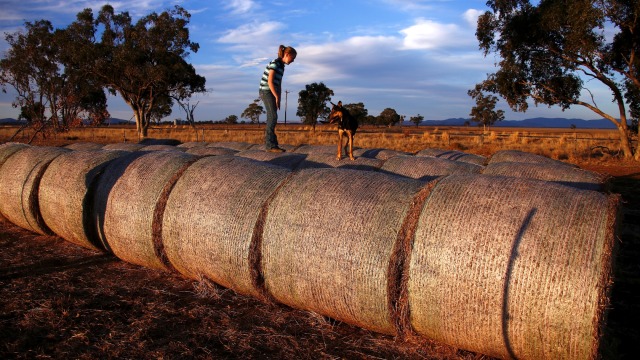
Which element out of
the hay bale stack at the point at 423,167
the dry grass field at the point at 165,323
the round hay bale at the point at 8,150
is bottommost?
the dry grass field at the point at 165,323

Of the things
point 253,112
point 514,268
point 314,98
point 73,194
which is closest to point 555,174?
point 514,268

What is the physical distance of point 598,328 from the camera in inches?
96.3

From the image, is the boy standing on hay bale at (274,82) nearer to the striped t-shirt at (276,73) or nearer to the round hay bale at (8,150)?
the striped t-shirt at (276,73)

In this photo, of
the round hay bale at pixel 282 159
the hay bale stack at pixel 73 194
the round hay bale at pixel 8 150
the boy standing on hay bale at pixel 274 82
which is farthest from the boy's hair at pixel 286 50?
the round hay bale at pixel 8 150

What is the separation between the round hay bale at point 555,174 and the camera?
220 inches

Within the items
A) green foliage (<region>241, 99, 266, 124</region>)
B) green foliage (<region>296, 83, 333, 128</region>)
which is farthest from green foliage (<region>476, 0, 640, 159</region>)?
green foliage (<region>241, 99, 266, 124</region>)

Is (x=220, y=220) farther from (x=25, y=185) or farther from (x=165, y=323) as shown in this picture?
(x=25, y=185)

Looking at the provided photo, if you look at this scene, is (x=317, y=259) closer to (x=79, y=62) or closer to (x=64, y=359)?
(x=64, y=359)

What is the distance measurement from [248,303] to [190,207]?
105 centimetres

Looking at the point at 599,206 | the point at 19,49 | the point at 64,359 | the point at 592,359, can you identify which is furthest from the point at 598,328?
the point at 19,49

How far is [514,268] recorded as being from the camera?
8.68ft

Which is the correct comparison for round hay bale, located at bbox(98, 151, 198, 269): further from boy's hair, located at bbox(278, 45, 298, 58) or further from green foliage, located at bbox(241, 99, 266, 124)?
green foliage, located at bbox(241, 99, 266, 124)

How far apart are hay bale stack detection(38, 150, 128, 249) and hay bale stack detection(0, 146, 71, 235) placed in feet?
0.54

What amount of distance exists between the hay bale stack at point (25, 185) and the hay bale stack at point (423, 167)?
4.60 metres
